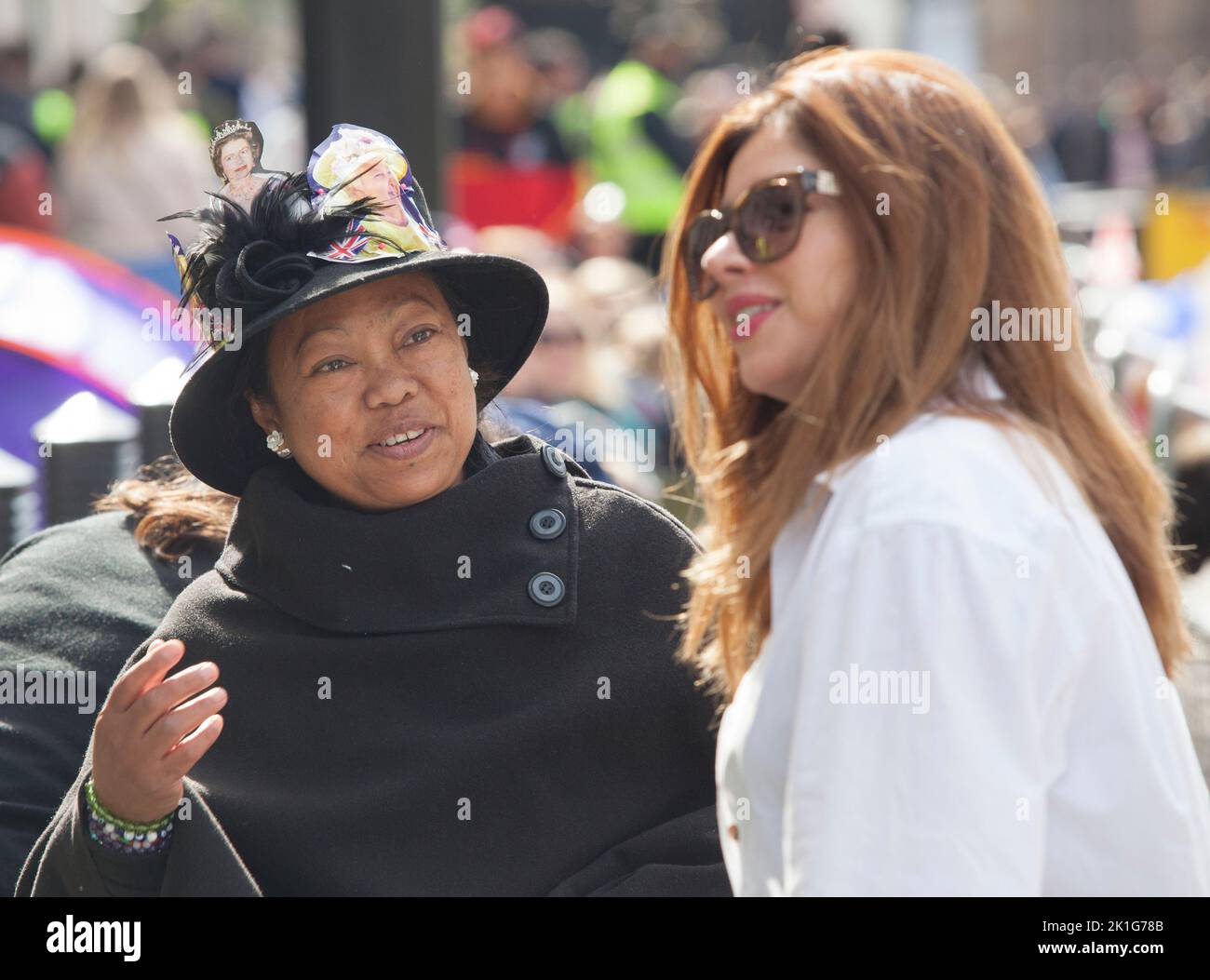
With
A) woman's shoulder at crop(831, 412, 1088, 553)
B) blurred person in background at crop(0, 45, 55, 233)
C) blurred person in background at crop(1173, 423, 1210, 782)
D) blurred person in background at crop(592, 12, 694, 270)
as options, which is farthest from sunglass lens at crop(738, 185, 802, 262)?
blurred person in background at crop(592, 12, 694, 270)

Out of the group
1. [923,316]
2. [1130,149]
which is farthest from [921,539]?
[1130,149]

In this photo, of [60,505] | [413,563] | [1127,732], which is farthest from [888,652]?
[60,505]

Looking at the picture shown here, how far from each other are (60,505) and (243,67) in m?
10.9

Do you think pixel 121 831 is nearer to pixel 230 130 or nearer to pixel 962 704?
pixel 230 130

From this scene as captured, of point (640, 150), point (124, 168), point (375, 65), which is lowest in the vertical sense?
point (375, 65)

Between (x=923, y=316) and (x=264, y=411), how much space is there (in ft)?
4.19

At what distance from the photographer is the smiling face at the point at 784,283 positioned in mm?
1859

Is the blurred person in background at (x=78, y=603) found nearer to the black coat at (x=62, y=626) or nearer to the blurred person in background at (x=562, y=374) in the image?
the black coat at (x=62, y=626)

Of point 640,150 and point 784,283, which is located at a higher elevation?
point 640,150

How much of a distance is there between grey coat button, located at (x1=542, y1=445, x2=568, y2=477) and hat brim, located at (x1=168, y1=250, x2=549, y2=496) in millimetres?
174

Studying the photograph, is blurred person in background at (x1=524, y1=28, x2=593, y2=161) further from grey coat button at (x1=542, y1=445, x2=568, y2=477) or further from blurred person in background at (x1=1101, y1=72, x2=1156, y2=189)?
grey coat button at (x1=542, y1=445, x2=568, y2=477)

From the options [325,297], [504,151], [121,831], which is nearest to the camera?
[121,831]

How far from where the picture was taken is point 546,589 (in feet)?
8.47
